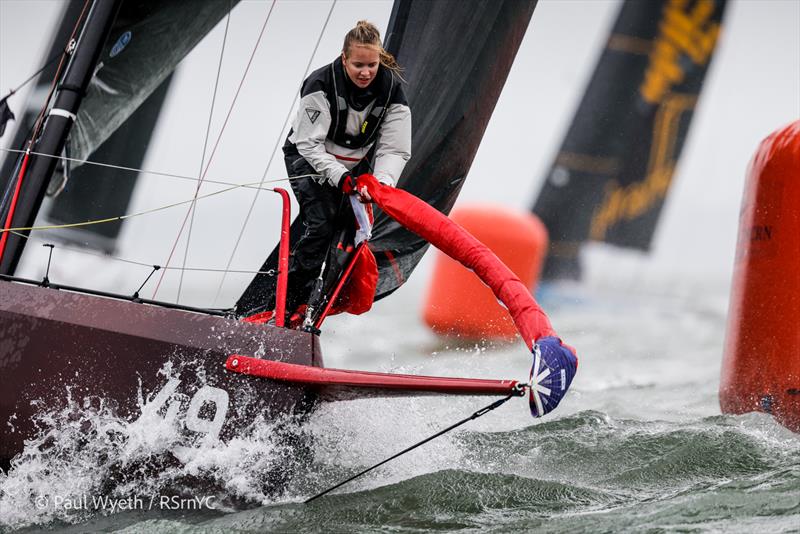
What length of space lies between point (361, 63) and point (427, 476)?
46.2 inches

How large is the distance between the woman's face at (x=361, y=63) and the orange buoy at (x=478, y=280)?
480 cm

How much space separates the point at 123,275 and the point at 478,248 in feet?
17.1

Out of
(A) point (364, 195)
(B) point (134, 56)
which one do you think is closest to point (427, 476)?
(A) point (364, 195)

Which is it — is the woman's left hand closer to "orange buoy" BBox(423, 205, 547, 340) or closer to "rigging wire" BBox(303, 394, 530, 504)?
"rigging wire" BBox(303, 394, 530, 504)

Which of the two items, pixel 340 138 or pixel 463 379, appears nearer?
pixel 463 379

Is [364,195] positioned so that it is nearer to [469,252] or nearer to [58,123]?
[469,252]

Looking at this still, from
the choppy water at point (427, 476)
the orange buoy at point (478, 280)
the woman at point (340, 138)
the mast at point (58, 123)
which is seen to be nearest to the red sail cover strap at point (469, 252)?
the woman at point (340, 138)

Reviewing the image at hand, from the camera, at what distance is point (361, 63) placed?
278cm

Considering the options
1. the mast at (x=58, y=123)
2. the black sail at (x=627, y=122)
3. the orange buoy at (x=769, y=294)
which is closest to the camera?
the mast at (x=58, y=123)

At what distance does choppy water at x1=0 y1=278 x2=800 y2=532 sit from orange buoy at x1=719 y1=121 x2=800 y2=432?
0.17 meters

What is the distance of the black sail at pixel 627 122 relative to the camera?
1073 cm

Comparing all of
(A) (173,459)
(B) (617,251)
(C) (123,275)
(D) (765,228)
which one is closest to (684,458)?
(D) (765,228)

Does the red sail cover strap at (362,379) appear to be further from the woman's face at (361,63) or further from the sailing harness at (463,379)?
the woman's face at (361,63)

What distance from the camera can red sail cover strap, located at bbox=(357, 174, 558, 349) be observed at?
239 centimetres
